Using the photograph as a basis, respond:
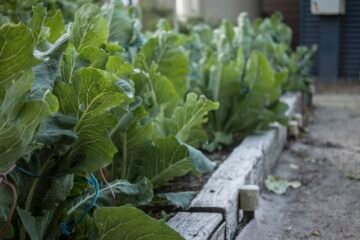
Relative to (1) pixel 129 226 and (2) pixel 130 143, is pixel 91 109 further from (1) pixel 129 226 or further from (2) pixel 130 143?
(2) pixel 130 143

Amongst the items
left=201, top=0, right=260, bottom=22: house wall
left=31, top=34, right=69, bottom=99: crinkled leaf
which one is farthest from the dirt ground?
left=201, top=0, right=260, bottom=22: house wall

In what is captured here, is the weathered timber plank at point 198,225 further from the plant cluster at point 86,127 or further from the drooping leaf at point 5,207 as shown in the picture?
the drooping leaf at point 5,207

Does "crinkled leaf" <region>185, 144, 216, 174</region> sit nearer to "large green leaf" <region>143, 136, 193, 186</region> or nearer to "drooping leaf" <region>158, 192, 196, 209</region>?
"large green leaf" <region>143, 136, 193, 186</region>

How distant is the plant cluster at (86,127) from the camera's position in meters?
1.99

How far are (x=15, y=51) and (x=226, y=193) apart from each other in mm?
1722

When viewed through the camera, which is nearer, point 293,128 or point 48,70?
point 48,70

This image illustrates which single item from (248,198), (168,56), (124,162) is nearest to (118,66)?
(124,162)

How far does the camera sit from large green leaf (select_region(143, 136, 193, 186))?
304 cm

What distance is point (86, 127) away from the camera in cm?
233

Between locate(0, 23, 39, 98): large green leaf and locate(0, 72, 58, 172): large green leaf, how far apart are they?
1.4 inches

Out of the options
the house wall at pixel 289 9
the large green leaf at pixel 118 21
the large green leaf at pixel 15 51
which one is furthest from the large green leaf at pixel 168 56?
the house wall at pixel 289 9

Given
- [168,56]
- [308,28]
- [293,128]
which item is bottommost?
[293,128]

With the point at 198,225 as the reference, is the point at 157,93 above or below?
above

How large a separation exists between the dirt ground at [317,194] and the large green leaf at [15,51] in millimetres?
1733
